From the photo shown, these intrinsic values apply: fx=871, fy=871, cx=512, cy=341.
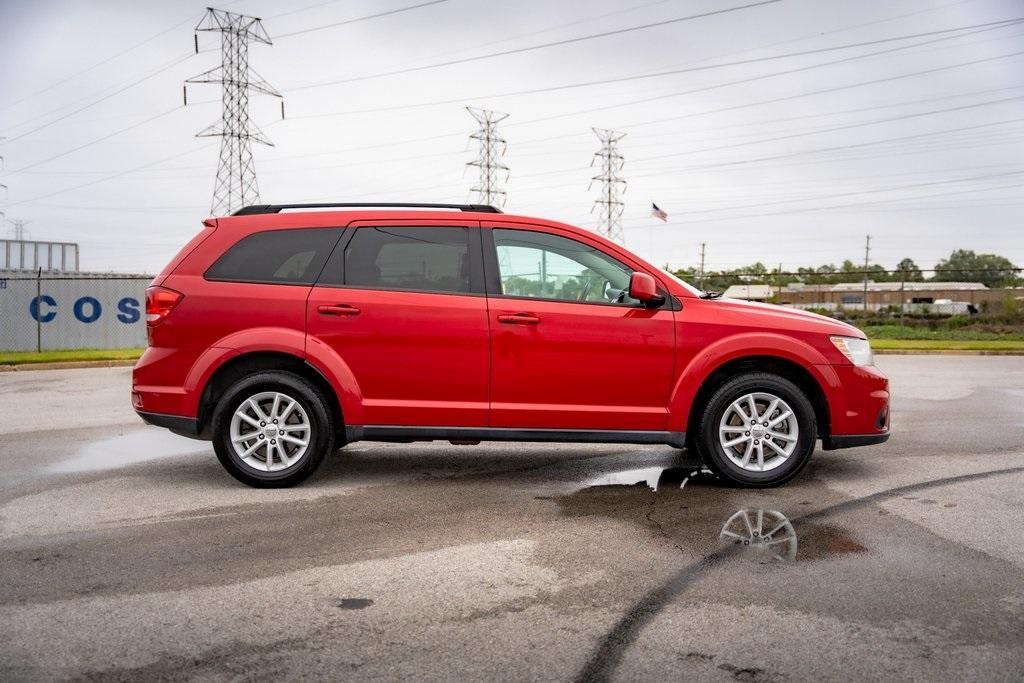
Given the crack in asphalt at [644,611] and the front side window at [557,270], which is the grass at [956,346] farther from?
the crack in asphalt at [644,611]

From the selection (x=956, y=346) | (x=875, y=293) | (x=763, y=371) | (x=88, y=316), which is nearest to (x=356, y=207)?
(x=763, y=371)

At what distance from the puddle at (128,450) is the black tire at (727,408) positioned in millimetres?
4359

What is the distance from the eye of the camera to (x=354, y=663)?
314 centimetres

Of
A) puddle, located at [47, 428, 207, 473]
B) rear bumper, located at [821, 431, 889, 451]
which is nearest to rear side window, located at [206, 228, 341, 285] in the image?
puddle, located at [47, 428, 207, 473]

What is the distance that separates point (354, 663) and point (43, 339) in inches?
1035

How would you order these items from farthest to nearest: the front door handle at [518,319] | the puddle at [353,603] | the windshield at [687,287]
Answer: the windshield at [687,287] → the front door handle at [518,319] → the puddle at [353,603]

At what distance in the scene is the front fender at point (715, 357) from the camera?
604 cm

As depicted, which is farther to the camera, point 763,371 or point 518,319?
point 763,371

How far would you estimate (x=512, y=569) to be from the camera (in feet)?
14.0

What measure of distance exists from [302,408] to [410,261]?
4.18 feet

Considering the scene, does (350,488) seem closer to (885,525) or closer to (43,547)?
(43,547)

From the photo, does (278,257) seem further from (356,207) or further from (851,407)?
(851,407)

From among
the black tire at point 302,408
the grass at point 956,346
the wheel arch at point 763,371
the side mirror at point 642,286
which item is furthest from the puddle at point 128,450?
the grass at point 956,346

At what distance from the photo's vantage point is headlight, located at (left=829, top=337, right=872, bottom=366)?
620 cm
